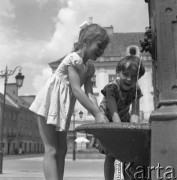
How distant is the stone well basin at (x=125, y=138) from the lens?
2754mm

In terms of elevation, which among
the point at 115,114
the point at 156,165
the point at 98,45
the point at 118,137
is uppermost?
the point at 98,45

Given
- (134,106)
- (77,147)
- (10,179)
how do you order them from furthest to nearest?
(77,147), (10,179), (134,106)

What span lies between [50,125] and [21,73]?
12.7 meters

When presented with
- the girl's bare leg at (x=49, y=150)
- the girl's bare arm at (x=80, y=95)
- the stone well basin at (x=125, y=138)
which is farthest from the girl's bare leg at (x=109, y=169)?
the girl's bare arm at (x=80, y=95)

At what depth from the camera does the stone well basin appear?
275 centimetres

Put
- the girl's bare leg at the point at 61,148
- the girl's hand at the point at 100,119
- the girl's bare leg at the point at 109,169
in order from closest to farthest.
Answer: the girl's hand at the point at 100,119 < the girl's bare leg at the point at 61,148 < the girl's bare leg at the point at 109,169

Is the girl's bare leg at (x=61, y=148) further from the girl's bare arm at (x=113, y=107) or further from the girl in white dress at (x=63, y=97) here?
the girl's bare arm at (x=113, y=107)

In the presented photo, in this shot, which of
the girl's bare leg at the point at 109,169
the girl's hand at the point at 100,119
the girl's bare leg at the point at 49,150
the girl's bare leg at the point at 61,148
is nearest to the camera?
the girl's hand at the point at 100,119

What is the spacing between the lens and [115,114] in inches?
142

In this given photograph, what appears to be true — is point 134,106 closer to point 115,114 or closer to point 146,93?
point 115,114

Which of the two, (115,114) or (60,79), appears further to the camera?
(115,114)

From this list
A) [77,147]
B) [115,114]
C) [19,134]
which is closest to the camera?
[115,114]

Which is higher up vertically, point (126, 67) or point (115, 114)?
point (126, 67)

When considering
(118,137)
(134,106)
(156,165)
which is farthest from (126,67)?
(156,165)
